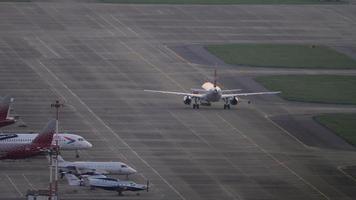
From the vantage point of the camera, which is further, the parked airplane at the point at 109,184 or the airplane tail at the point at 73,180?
the airplane tail at the point at 73,180

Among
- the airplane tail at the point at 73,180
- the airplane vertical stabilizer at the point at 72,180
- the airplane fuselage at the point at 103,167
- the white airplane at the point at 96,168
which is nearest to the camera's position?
the airplane tail at the point at 73,180

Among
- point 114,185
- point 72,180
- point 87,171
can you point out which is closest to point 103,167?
point 87,171

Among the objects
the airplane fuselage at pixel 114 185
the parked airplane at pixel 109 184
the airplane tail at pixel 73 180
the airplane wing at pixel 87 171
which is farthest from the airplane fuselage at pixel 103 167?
the airplane fuselage at pixel 114 185

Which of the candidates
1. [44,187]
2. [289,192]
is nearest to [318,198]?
[289,192]

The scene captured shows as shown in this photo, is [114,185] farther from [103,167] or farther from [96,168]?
[103,167]

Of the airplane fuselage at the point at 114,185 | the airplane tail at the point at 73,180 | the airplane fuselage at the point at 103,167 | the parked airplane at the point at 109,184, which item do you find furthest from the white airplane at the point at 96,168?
the airplane fuselage at the point at 114,185

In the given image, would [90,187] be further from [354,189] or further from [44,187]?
[354,189]

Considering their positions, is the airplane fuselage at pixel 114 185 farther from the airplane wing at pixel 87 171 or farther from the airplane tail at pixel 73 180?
the airplane wing at pixel 87 171

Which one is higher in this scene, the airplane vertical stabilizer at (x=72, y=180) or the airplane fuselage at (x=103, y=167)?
the airplane fuselage at (x=103, y=167)

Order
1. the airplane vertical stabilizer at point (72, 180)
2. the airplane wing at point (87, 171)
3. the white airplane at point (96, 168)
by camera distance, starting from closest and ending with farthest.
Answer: the airplane vertical stabilizer at point (72, 180)
the airplane wing at point (87, 171)
the white airplane at point (96, 168)
